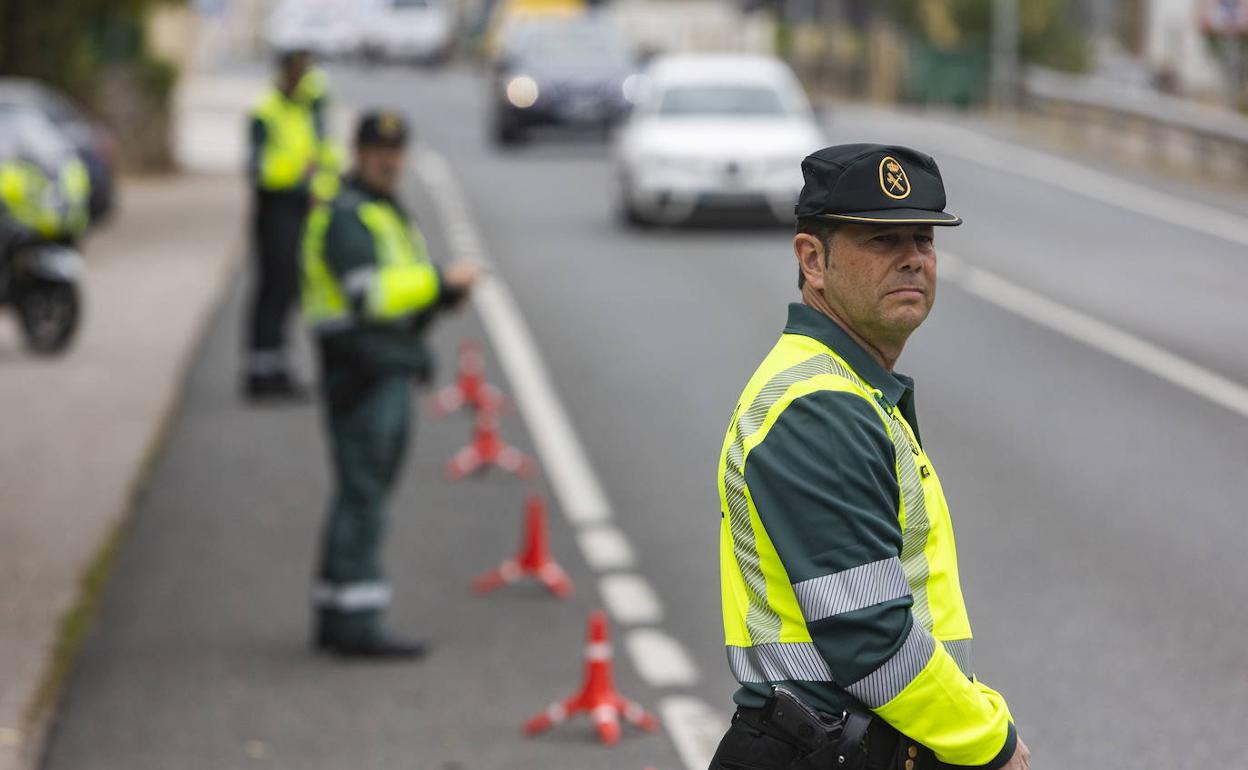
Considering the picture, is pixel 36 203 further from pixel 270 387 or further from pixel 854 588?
pixel 854 588

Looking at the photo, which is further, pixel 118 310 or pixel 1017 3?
pixel 1017 3

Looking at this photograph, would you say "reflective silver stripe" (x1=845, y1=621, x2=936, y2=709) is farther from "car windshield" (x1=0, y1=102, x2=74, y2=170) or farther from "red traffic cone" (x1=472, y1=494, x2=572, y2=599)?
"car windshield" (x1=0, y1=102, x2=74, y2=170)

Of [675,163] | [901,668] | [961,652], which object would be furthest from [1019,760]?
[675,163]

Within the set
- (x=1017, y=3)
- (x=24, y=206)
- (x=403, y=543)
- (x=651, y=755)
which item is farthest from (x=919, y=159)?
(x=1017, y=3)

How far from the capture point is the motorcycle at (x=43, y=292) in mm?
16562

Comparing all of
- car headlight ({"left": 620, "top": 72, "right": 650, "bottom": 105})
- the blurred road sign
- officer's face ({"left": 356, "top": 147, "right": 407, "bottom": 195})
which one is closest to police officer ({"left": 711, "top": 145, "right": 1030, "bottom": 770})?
officer's face ({"left": 356, "top": 147, "right": 407, "bottom": 195})

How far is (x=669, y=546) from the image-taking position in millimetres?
10469

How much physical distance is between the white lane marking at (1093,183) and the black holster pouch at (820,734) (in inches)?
771

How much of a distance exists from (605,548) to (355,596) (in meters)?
2.12

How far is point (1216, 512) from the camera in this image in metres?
10.8

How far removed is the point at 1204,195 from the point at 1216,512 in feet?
56.1

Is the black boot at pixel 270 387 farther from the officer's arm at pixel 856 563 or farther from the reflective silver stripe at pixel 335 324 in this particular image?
the officer's arm at pixel 856 563

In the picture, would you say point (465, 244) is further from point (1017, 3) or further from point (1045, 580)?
point (1017, 3)

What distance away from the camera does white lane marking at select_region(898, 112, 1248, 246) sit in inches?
953
